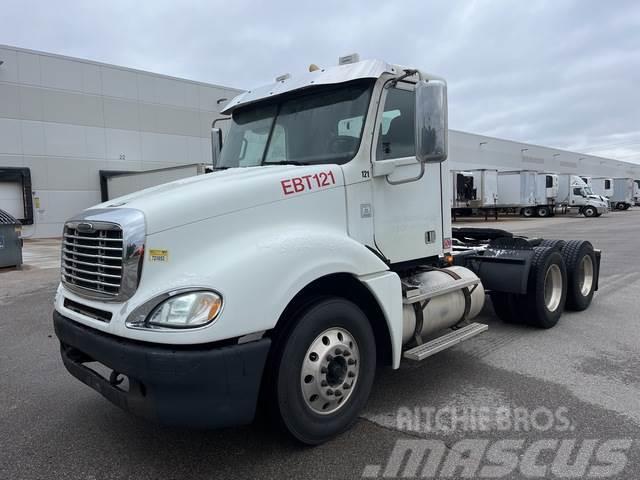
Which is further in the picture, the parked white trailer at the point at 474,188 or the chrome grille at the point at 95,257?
the parked white trailer at the point at 474,188

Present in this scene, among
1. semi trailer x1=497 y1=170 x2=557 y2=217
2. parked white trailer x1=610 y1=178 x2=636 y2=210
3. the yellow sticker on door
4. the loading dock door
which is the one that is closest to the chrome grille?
the yellow sticker on door

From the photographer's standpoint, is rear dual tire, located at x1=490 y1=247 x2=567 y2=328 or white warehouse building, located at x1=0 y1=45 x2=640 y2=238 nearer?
rear dual tire, located at x1=490 y1=247 x2=567 y2=328

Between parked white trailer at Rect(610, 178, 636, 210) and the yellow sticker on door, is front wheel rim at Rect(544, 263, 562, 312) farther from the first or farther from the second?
→ parked white trailer at Rect(610, 178, 636, 210)

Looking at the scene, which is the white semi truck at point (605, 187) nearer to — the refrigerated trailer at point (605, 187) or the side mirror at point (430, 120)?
the refrigerated trailer at point (605, 187)

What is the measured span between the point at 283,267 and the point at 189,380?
83 cm

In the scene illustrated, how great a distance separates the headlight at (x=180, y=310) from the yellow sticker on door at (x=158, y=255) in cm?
24

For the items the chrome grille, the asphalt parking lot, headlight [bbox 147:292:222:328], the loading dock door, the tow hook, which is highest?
the loading dock door

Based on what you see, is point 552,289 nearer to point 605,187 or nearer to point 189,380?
point 189,380

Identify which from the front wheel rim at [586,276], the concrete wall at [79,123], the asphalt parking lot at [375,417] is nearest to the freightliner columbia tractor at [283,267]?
the asphalt parking lot at [375,417]

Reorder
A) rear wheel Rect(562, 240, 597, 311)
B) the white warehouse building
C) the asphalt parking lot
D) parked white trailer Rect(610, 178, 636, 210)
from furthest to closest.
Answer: parked white trailer Rect(610, 178, 636, 210)
the white warehouse building
rear wheel Rect(562, 240, 597, 311)
the asphalt parking lot

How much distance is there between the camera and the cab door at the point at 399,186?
3.86 m

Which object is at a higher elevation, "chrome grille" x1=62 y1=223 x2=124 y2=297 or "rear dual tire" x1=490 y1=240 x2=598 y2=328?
"chrome grille" x1=62 y1=223 x2=124 y2=297

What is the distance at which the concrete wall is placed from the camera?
23.2 metres

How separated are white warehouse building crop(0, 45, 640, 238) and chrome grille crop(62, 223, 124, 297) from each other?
2359cm
